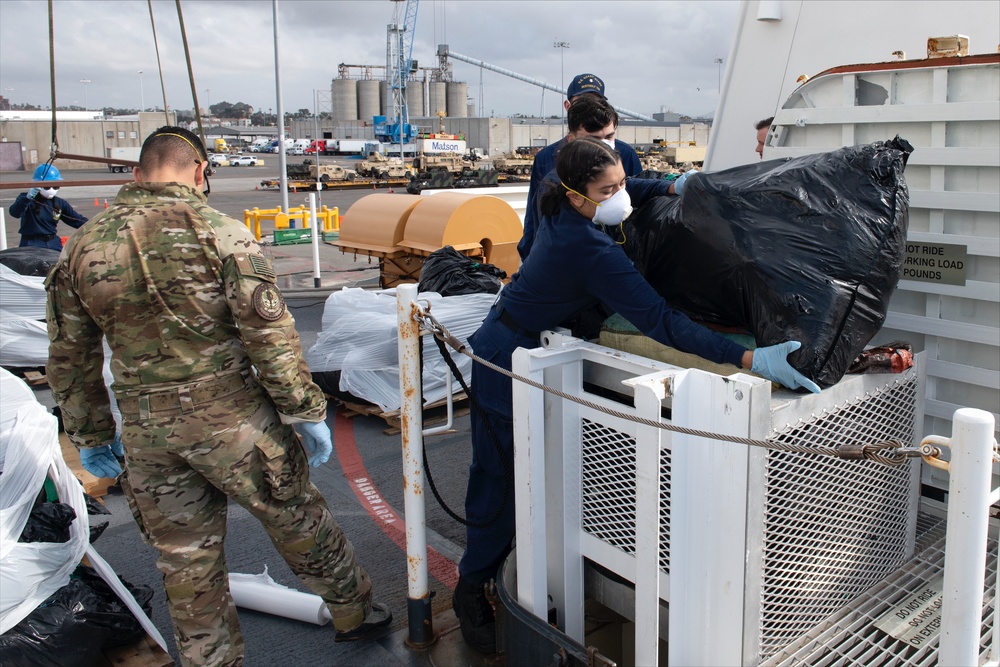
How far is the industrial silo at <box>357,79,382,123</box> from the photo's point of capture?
94688mm

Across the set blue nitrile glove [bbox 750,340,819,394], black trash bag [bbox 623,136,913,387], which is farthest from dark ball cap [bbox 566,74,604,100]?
blue nitrile glove [bbox 750,340,819,394]

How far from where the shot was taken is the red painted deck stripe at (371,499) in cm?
385

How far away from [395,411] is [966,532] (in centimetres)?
432

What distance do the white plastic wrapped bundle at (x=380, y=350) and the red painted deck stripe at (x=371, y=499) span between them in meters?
0.31

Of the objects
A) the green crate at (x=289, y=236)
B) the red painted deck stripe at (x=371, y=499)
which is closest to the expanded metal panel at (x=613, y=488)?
the red painted deck stripe at (x=371, y=499)

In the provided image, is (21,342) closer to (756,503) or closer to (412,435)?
(412,435)

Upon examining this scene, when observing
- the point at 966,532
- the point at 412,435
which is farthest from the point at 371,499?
the point at 966,532

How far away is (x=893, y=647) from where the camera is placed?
226cm

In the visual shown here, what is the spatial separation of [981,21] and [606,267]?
7.36 feet

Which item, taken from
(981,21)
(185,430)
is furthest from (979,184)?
(185,430)

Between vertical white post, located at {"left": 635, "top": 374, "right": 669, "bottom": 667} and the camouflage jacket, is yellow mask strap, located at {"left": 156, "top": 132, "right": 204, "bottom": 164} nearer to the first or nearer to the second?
the camouflage jacket

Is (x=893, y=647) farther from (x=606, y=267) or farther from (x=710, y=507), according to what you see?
(x=606, y=267)

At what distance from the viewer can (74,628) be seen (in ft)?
9.28

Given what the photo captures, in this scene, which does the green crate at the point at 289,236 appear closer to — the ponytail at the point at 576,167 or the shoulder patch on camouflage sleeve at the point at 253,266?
the shoulder patch on camouflage sleeve at the point at 253,266
